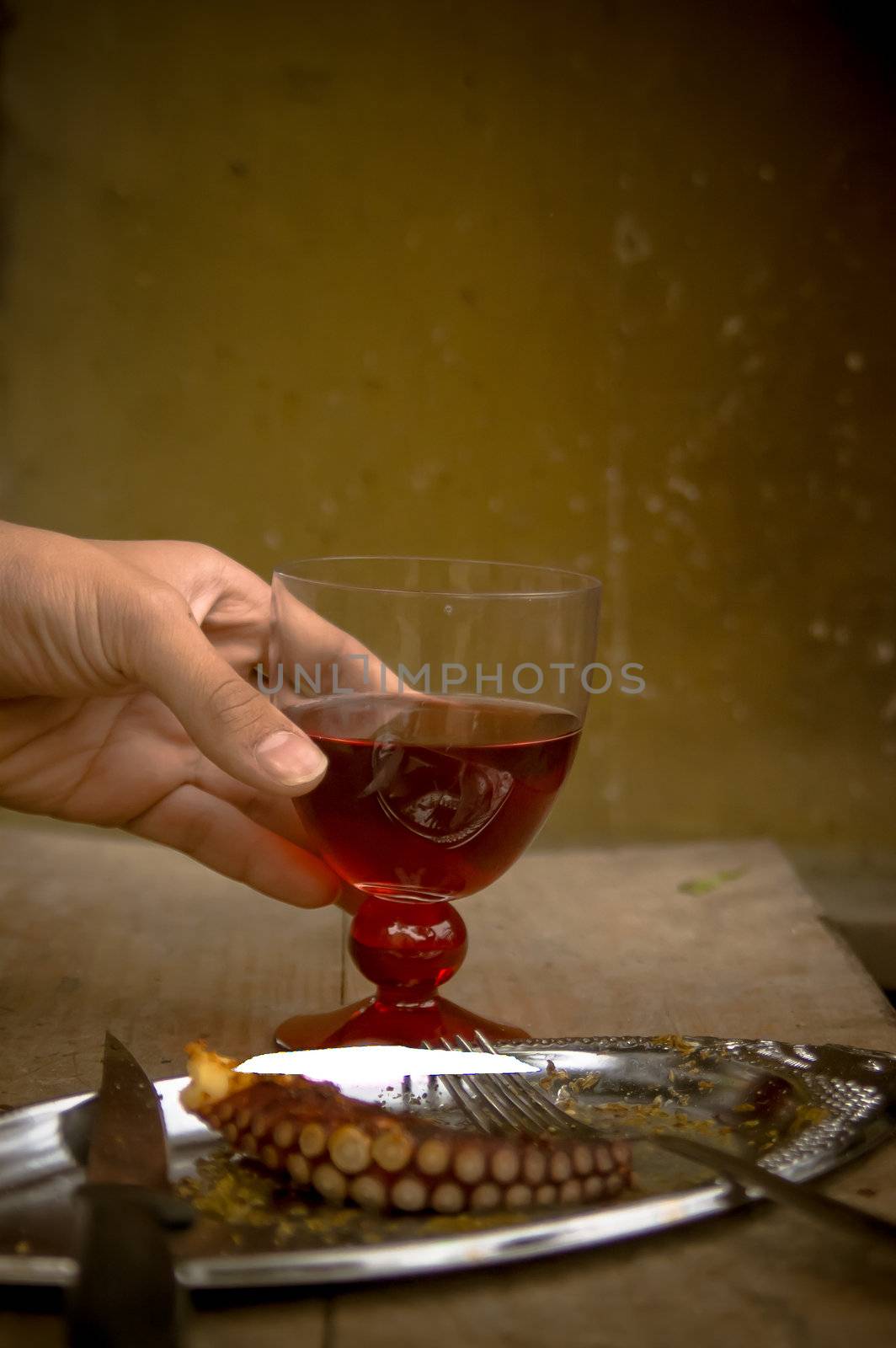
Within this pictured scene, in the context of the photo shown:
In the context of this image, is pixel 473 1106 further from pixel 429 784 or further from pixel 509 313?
pixel 509 313

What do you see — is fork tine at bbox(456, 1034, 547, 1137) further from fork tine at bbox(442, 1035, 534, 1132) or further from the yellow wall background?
the yellow wall background

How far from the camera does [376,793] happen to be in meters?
0.96

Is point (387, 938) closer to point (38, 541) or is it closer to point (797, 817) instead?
point (38, 541)

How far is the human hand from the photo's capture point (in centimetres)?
97

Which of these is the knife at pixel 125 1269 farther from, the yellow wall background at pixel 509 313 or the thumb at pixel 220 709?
the yellow wall background at pixel 509 313

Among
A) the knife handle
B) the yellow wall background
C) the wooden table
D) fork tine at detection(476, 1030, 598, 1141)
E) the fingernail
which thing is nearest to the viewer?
the knife handle

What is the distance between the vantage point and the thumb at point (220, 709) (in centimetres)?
94

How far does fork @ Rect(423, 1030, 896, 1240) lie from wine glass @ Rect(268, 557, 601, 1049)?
112 mm

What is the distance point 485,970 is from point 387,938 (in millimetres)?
307

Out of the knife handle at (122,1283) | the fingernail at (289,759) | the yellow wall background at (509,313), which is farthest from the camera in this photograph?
the yellow wall background at (509,313)

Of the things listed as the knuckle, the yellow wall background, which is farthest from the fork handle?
the yellow wall background

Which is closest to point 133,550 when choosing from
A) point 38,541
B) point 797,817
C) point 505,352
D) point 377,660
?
point 38,541

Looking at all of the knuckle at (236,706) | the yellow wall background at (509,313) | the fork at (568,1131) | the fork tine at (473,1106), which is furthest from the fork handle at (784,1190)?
the yellow wall background at (509,313)

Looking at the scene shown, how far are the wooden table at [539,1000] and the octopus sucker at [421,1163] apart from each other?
0.04 meters
